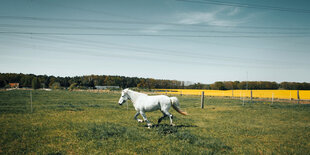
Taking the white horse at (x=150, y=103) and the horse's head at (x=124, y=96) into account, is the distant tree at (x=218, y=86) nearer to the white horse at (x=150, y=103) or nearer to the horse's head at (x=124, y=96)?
the white horse at (x=150, y=103)

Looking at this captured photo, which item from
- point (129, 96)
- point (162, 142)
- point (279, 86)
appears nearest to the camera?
point (162, 142)

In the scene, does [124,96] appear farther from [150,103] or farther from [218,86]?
[218,86]

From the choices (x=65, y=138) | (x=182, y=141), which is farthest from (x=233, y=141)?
(x=65, y=138)

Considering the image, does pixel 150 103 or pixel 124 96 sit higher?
pixel 124 96

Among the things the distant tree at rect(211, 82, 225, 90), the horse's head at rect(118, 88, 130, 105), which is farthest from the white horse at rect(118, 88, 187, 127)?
the distant tree at rect(211, 82, 225, 90)

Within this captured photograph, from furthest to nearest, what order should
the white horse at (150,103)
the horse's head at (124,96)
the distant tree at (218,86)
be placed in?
the distant tree at (218,86) < the horse's head at (124,96) < the white horse at (150,103)

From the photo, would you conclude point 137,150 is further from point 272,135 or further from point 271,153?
point 272,135

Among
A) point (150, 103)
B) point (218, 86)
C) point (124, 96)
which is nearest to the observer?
point (150, 103)

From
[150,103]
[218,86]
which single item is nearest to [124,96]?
[150,103]

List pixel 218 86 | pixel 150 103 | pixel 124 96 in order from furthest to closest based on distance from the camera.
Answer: pixel 218 86 → pixel 124 96 → pixel 150 103

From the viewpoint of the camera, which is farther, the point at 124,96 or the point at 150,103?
the point at 124,96

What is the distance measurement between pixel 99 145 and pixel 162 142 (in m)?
2.21

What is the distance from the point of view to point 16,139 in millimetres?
6605

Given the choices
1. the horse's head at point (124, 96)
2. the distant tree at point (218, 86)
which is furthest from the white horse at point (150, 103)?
the distant tree at point (218, 86)
